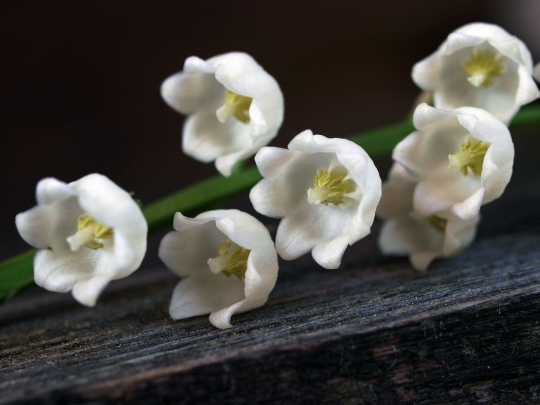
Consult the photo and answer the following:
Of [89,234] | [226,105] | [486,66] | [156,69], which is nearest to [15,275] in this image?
[89,234]

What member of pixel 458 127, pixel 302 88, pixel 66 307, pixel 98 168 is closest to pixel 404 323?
pixel 458 127

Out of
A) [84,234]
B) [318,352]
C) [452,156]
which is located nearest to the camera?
[318,352]

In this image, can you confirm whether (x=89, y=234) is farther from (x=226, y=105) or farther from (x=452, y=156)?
(x=452, y=156)

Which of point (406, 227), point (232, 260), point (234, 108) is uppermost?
point (234, 108)

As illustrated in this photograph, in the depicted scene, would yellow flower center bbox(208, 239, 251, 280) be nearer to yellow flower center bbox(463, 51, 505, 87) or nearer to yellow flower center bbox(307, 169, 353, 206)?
yellow flower center bbox(307, 169, 353, 206)

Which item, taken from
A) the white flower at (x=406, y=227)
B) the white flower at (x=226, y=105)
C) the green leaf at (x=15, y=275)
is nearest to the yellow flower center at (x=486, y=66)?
the white flower at (x=406, y=227)

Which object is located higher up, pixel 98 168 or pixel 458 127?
pixel 458 127

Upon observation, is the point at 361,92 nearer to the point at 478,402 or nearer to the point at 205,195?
the point at 205,195
